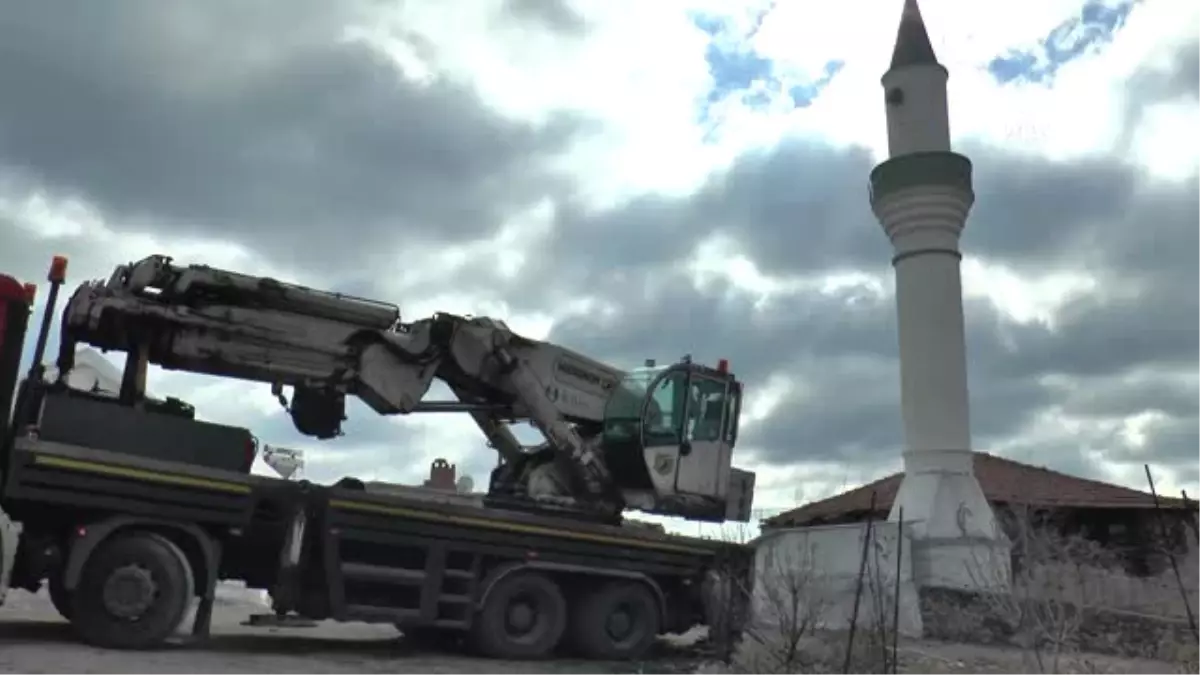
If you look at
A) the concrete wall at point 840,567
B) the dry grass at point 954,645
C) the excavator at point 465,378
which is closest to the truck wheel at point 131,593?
the excavator at point 465,378

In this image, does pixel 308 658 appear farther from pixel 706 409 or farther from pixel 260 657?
pixel 706 409

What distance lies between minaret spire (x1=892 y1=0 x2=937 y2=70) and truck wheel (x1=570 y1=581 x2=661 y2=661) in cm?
1320

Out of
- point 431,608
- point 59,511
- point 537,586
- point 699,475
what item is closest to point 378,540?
point 431,608

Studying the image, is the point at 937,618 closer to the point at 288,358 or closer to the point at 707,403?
the point at 707,403

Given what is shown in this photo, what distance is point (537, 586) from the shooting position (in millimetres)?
12641

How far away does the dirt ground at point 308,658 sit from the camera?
9305 millimetres

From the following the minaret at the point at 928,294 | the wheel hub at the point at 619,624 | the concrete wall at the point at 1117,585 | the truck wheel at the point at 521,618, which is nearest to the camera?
the concrete wall at the point at 1117,585

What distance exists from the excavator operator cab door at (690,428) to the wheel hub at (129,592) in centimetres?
577

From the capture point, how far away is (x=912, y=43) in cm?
2252

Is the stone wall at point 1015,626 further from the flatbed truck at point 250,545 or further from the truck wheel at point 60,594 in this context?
the truck wheel at point 60,594

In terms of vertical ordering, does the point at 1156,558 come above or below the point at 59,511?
above

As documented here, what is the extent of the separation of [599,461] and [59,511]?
20.0 ft

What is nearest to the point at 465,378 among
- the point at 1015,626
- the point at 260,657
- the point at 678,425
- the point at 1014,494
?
the point at 678,425

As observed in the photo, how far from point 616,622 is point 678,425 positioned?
2455mm
